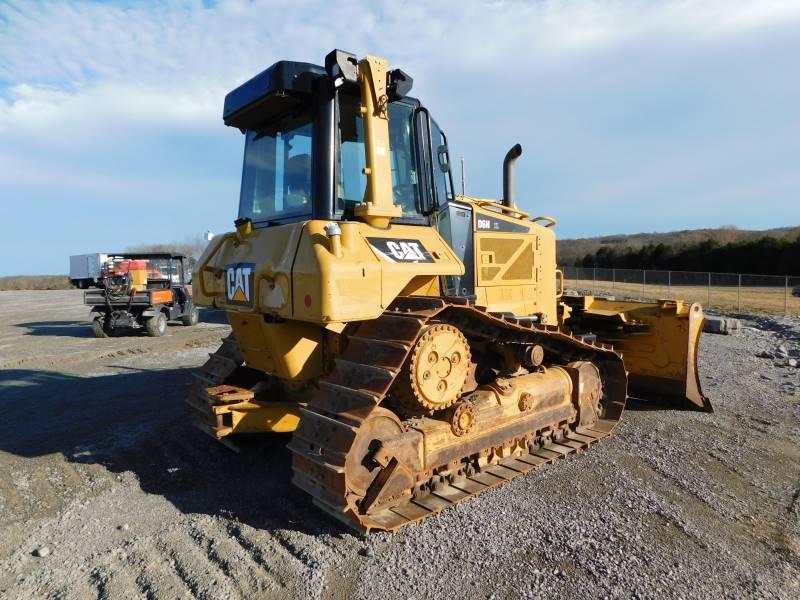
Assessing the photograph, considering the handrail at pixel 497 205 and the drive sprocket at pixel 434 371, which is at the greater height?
the handrail at pixel 497 205

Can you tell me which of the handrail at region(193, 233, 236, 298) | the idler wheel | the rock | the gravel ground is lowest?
the gravel ground

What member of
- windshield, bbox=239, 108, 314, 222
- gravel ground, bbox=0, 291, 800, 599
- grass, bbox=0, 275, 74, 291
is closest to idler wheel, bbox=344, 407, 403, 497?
gravel ground, bbox=0, 291, 800, 599

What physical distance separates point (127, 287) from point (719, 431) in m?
16.9

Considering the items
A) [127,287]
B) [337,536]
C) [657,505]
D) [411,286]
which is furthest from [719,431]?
[127,287]

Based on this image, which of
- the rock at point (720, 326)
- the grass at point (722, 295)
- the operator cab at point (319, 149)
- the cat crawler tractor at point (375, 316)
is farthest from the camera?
the grass at point (722, 295)

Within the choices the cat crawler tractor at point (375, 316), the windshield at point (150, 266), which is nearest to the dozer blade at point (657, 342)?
the cat crawler tractor at point (375, 316)

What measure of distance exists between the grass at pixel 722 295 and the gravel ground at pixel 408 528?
50.4ft

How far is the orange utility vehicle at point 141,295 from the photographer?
16.0 metres

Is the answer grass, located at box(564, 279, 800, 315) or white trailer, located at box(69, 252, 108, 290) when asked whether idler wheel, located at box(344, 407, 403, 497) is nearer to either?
grass, located at box(564, 279, 800, 315)

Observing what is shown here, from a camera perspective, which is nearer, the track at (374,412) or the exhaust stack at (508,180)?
the track at (374,412)

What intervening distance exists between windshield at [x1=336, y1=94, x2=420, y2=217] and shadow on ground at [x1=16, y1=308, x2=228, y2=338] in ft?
41.2

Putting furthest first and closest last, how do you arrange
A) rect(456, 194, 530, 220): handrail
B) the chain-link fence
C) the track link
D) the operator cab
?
the chain-link fence → rect(456, 194, 530, 220): handrail → the track link → the operator cab

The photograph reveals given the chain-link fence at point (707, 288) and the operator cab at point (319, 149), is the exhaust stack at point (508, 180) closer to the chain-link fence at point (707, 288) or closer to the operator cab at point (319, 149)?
the operator cab at point (319, 149)

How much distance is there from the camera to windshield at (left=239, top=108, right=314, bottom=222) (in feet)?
14.3
